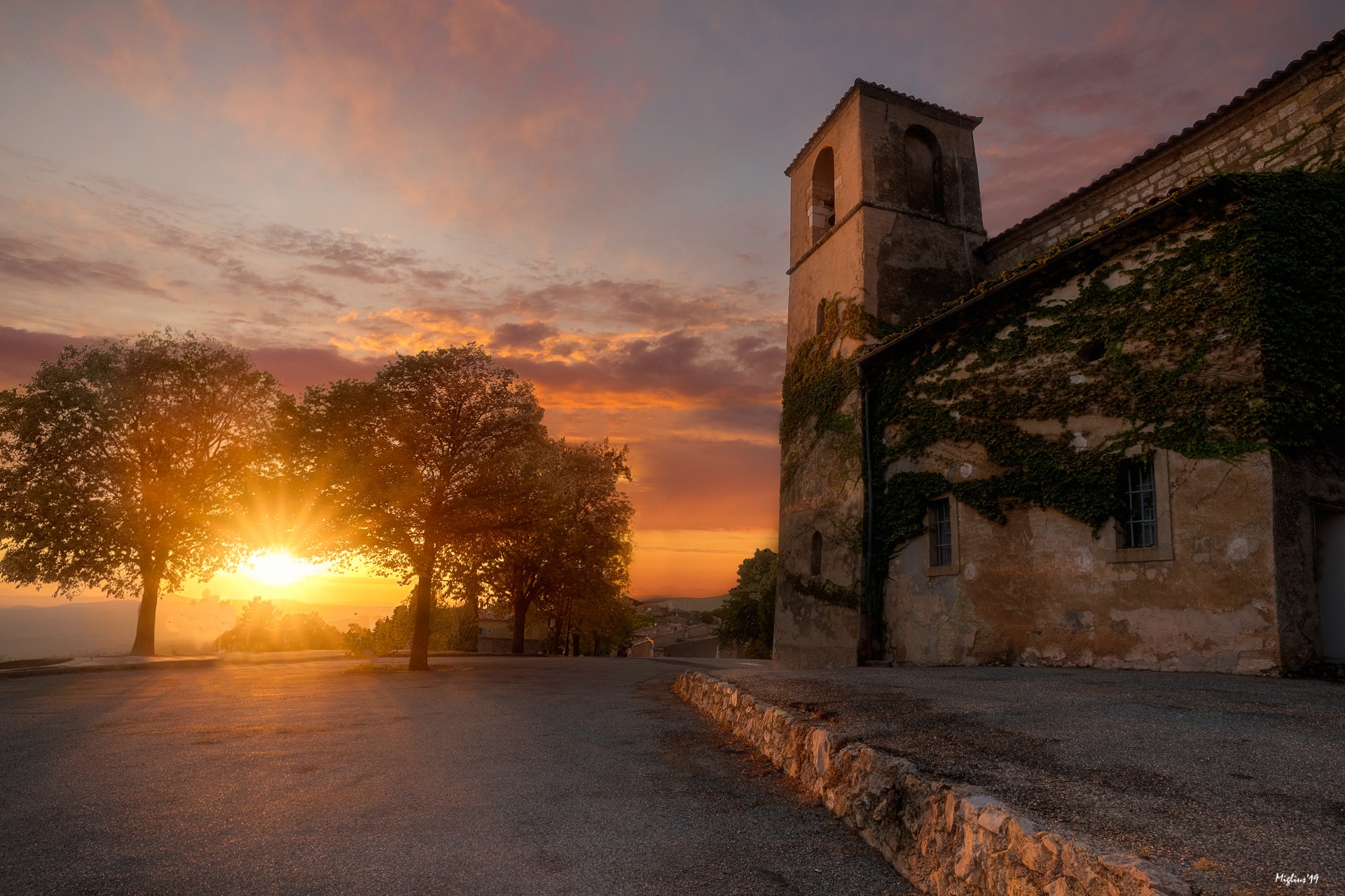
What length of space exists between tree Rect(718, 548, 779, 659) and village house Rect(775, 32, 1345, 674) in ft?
73.7

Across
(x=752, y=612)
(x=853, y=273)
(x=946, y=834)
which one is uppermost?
(x=853, y=273)

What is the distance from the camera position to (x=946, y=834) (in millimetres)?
4004

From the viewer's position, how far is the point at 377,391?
2014 centimetres

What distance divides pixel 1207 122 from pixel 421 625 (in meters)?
22.4

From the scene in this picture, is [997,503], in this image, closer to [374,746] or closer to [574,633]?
[374,746]

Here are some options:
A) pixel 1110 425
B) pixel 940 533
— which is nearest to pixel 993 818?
pixel 1110 425

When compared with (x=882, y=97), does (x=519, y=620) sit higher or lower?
lower

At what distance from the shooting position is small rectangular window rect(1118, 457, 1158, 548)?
11.6m

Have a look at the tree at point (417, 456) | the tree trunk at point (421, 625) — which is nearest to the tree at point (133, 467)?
the tree at point (417, 456)

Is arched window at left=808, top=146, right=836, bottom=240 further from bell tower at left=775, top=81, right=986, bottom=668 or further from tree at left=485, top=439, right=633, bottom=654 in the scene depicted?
tree at left=485, top=439, right=633, bottom=654

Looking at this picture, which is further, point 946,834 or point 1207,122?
point 1207,122

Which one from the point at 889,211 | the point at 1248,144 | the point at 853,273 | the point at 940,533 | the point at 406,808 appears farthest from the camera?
the point at 889,211
